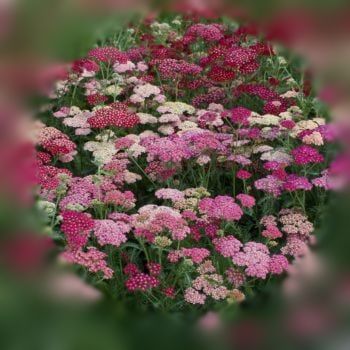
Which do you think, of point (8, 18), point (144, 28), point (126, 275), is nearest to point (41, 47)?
point (8, 18)

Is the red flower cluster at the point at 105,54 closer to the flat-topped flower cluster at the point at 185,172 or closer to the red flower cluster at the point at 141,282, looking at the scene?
the flat-topped flower cluster at the point at 185,172

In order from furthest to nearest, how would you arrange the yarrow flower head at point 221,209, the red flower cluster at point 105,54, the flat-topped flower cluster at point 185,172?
the red flower cluster at point 105,54, the yarrow flower head at point 221,209, the flat-topped flower cluster at point 185,172

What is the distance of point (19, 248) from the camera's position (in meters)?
0.82

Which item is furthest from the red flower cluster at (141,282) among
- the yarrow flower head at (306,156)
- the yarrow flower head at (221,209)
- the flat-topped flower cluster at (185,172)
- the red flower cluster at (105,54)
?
Result: the red flower cluster at (105,54)

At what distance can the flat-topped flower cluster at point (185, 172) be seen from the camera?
7.20ft

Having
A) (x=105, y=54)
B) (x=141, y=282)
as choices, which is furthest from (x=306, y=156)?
(x=105, y=54)

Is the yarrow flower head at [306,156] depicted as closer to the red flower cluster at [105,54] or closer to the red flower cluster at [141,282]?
the red flower cluster at [141,282]

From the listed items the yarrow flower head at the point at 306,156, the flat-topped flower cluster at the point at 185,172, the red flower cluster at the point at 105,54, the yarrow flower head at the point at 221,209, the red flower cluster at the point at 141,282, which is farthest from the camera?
the red flower cluster at the point at 105,54

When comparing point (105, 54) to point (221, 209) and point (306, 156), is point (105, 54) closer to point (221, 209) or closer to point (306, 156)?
point (306, 156)

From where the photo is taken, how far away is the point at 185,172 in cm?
296

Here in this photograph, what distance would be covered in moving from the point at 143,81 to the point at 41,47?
272cm

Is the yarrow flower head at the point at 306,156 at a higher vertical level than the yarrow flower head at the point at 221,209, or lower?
higher

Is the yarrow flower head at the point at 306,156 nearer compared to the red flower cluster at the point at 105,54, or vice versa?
the yarrow flower head at the point at 306,156

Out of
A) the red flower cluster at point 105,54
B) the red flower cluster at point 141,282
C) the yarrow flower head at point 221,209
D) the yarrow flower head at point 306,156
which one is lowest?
the red flower cluster at point 141,282
